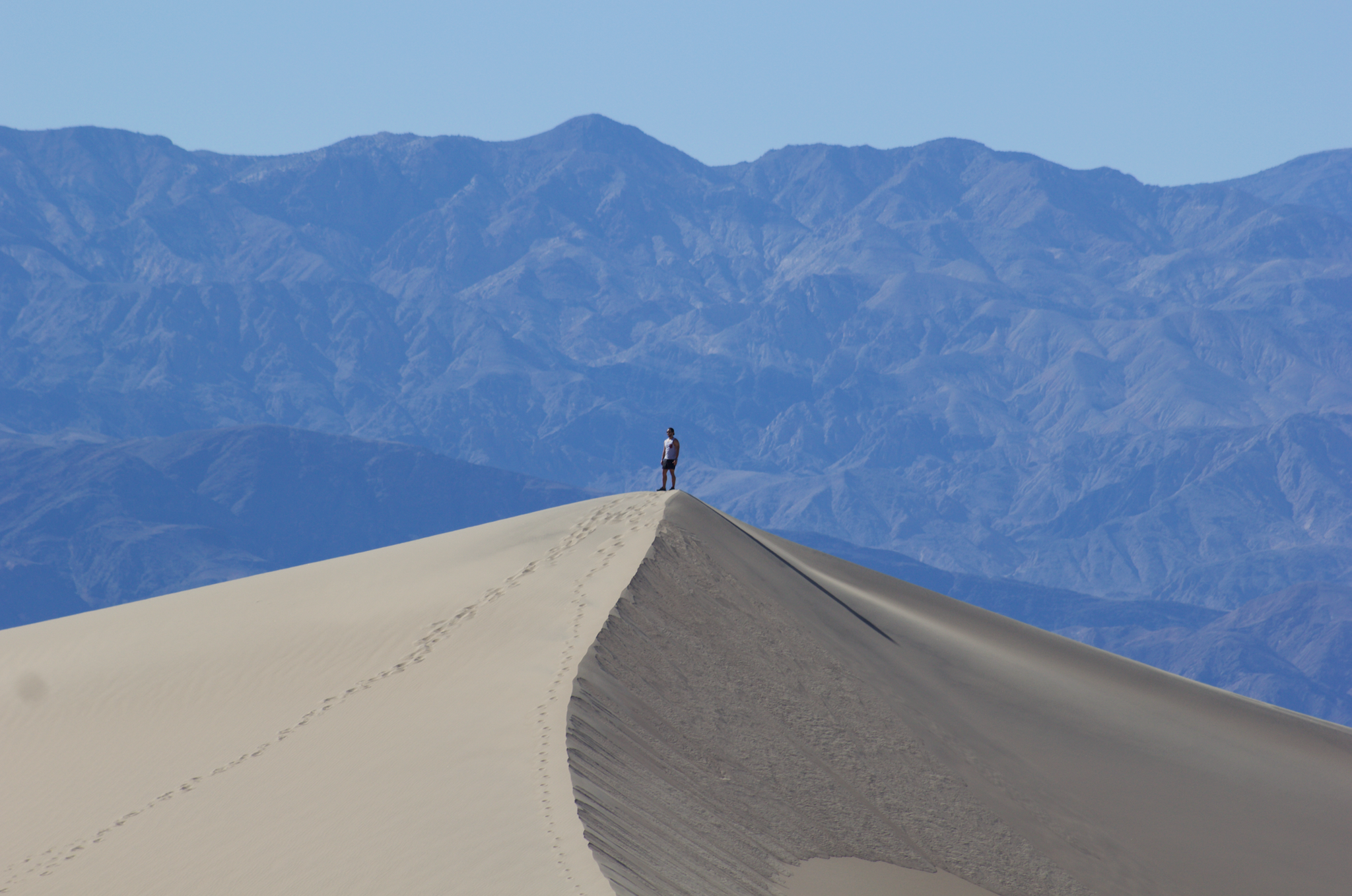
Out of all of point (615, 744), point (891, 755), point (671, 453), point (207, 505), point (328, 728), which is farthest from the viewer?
point (207, 505)

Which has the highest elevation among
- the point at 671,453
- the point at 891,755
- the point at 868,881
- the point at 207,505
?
the point at 671,453

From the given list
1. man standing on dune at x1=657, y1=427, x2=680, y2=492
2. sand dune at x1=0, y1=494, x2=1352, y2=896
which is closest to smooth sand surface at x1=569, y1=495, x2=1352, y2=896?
sand dune at x1=0, y1=494, x2=1352, y2=896

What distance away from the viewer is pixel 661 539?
19531mm

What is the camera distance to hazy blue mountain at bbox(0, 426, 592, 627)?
148500mm

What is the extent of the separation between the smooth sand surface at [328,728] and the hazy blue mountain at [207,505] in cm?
12692

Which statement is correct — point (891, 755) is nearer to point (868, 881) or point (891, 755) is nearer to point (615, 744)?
point (868, 881)

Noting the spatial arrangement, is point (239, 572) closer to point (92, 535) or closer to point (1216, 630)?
point (92, 535)

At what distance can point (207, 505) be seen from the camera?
16725 cm

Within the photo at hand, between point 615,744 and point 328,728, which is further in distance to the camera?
point 328,728

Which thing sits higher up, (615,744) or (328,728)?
(615,744)

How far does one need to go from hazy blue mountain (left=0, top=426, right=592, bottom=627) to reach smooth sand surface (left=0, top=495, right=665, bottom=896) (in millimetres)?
126920

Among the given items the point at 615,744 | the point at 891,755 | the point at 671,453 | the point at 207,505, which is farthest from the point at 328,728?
the point at 207,505

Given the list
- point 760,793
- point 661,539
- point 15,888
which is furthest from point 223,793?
point 661,539

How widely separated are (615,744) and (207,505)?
162933mm
